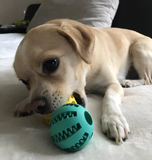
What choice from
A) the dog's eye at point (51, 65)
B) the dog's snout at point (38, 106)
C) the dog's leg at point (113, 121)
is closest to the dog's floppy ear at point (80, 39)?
the dog's eye at point (51, 65)

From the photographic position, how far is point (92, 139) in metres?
0.82

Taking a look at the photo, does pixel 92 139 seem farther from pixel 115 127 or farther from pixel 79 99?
pixel 79 99

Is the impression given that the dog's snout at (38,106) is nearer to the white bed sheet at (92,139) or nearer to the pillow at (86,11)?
the white bed sheet at (92,139)

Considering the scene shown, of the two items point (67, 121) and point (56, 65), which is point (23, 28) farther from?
point (67, 121)

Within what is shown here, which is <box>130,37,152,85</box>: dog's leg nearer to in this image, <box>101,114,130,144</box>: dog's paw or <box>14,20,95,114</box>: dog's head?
<box>14,20,95,114</box>: dog's head

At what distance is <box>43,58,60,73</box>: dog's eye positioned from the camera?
3.43ft

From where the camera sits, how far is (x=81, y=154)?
0.73 metres

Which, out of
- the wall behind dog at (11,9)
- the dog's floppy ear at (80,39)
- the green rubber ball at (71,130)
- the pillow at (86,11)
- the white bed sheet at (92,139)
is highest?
the dog's floppy ear at (80,39)

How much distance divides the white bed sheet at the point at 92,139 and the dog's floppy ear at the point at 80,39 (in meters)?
0.29

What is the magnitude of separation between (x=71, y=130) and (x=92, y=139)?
0.14 meters

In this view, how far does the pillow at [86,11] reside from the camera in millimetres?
2551

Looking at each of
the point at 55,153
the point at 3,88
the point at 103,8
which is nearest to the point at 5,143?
the point at 55,153

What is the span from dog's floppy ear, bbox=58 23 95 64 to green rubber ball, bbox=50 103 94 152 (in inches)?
18.1

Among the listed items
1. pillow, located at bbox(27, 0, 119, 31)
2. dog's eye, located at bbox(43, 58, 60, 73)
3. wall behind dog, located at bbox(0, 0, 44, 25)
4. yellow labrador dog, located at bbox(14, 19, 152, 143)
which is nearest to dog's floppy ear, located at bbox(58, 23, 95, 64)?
yellow labrador dog, located at bbox(14, 19, 152, 143)
